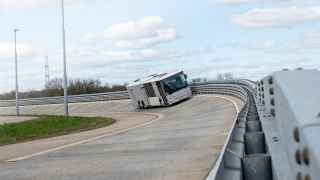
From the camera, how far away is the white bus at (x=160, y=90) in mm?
64750

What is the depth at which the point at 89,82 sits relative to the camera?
436ft

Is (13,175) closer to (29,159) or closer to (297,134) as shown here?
(29,159)

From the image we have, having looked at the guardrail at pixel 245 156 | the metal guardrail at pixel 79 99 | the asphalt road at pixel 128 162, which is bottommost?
the metal guardrail at pixel 79 99

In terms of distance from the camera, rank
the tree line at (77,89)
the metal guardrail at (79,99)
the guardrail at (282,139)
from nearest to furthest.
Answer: the guardrail at (282,139) < the metal guardrail at (79,99) < the tree line at (77,89)

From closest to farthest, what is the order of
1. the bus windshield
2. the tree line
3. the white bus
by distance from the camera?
the bus windshield → the white bus → the tree line

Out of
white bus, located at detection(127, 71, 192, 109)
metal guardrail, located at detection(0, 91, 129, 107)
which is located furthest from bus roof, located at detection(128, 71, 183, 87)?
metal guardrail, located at detection(0, 91, 129, 107)

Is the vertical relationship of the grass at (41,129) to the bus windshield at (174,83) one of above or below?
below

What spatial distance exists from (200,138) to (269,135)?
49.2ft

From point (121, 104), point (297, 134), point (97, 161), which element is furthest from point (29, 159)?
point (121, 104)

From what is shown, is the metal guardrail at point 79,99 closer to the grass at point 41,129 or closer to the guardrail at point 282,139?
the grass at point 41,129

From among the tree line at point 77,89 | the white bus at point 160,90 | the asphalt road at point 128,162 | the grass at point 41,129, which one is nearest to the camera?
the asphalt road at point 128,162

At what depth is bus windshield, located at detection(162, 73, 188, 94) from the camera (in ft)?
212

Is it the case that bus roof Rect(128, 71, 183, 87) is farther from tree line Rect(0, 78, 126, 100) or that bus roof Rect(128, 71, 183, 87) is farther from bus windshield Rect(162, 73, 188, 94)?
tree line Rect(0, 78, 126, 100)

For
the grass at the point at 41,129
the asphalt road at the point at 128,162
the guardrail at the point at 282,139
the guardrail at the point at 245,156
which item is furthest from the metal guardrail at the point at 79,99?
the guardrail at the point at 245,156
